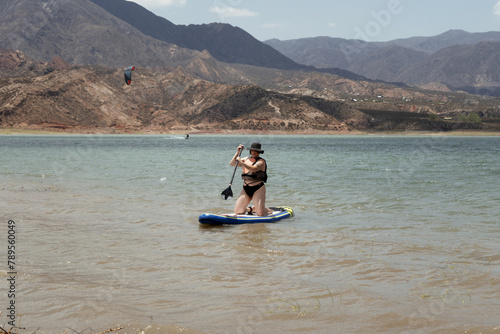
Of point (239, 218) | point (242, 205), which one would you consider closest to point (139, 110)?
point (242, 205)

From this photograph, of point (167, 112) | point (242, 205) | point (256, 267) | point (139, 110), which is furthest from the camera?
point (139, 110)

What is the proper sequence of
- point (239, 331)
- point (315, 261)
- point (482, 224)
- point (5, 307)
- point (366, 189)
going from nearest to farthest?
point (239, 331) → point (5, 307) → point (315, 261) → point (482, 224) → point (366, 189)

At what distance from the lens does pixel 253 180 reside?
44.3ft

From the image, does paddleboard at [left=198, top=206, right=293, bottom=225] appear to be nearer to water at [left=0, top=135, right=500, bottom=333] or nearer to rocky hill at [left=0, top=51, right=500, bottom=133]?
water at [left=0, top=135, right=500, bottom=333]

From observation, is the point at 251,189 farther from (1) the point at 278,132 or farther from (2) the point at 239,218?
(1) the point at 278,132

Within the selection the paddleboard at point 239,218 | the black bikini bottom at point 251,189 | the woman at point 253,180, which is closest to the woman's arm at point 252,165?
the woman at point 253,180

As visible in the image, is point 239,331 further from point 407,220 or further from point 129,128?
point 129,128

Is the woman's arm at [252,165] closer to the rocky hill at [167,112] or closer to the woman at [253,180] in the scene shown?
the woman at [253,180]

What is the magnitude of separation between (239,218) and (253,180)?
1087 mm

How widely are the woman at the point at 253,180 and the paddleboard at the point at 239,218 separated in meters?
0.29

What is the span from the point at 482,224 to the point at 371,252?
4885 mm

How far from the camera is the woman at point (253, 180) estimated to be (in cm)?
1332

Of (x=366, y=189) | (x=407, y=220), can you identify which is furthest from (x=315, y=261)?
(x=366, y=189)

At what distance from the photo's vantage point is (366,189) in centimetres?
2208
